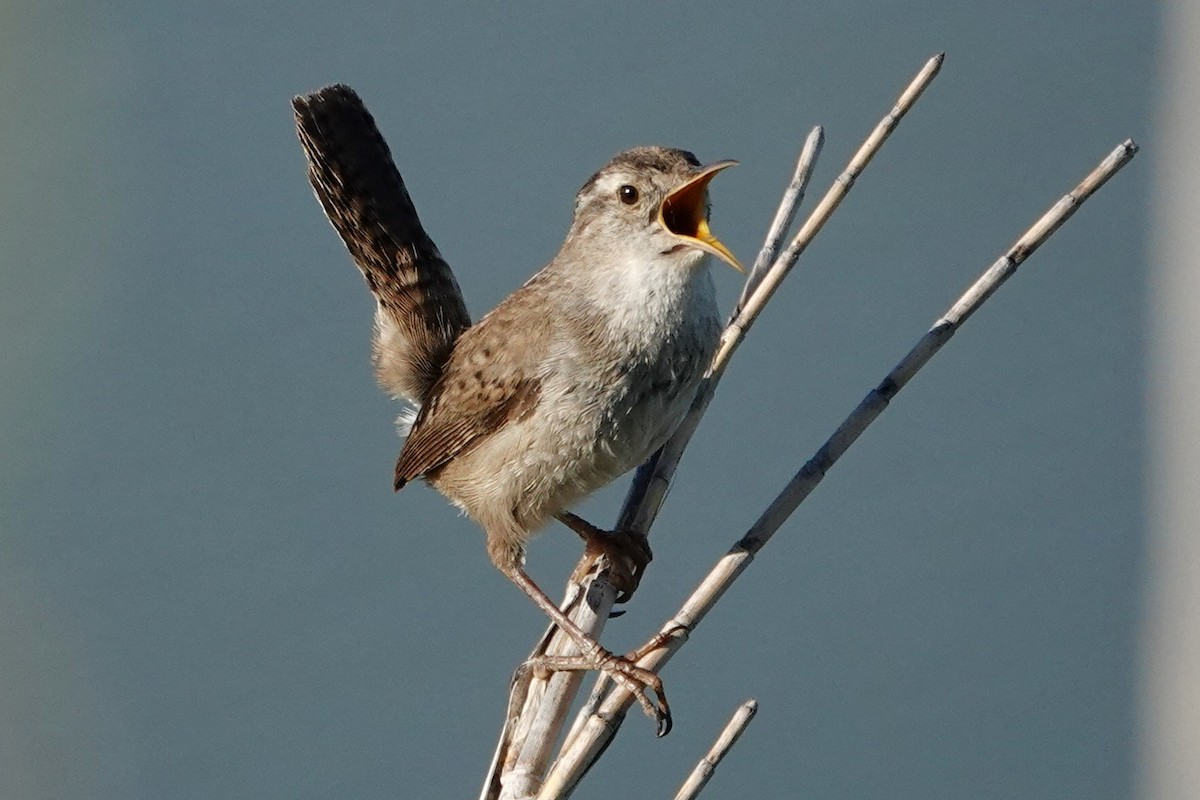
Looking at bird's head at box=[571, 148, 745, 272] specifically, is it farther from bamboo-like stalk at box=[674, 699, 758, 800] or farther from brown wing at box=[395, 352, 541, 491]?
bamboo-like stalk at box=[674, 699, 758, 800]

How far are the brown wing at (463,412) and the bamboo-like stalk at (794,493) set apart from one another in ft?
2.16

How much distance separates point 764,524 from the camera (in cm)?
208

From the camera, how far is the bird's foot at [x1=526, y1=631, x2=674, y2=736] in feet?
6.75

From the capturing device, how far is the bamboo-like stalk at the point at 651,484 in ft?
6.52

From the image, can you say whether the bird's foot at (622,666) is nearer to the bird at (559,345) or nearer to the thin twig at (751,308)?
the bird at (559,345)

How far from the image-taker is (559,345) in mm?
2613

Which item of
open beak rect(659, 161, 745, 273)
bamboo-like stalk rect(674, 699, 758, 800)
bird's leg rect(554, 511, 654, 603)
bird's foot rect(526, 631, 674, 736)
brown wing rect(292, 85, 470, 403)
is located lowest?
bamboo-like stalk rect(674, 699, 758, 800)

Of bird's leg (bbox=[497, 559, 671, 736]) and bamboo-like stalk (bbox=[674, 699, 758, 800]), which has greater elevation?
bird's leg (bbox=[497, 559, 671, 736])

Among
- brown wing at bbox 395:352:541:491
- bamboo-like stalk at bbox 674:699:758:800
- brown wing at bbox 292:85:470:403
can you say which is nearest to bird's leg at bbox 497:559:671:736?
bamboo-like stalk at bbox 674:699:758:800

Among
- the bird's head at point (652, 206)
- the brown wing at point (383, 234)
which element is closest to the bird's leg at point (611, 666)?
the bird's head at point (652, 206)

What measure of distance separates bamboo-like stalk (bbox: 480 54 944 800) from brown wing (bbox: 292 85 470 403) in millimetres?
631

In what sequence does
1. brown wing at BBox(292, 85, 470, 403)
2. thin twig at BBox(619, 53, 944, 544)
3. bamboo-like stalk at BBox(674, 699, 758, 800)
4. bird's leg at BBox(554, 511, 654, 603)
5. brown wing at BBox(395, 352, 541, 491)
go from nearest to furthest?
bamboo-like stalk at BBox(674, 699, 758, 800), thin twig at BBox(619, 53, 944, 544), bird's leg at BBox(554, 511, 654, 603), brown wing at BBox(395, 352, 541, 491), brown wing at BBox(292, 85, 470, 403)

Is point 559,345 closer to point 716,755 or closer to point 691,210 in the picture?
point 691,210

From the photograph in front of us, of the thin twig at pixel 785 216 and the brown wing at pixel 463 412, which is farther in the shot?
the brown wing at pixel 463 412
